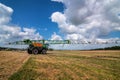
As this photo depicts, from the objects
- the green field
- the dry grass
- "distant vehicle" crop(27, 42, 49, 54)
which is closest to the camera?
the green field

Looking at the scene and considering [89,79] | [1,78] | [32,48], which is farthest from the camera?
[32,48]

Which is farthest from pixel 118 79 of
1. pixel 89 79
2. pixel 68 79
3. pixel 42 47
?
pixel 42 47

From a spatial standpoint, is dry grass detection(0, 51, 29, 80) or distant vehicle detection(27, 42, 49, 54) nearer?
dry grass detection(0, 51, 29, 80)

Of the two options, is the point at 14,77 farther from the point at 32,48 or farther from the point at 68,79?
the point at 32,48

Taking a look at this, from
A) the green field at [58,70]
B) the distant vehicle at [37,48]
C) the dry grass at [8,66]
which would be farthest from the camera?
the distant vehicle at [37,48]

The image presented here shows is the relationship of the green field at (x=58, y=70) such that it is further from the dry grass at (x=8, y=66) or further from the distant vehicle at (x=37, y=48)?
the distant vehicle at (x=37, y=48)

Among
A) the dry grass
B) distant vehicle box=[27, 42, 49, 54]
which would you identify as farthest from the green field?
distant vehicle box=[27, 42, 49, 54]

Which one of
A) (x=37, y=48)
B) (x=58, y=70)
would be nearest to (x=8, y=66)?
(x=58, y=70)

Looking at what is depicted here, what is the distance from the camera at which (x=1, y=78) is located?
42.8ft

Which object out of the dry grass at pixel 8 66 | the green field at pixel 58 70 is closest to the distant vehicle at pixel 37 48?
the dry grass at pixel 8 66

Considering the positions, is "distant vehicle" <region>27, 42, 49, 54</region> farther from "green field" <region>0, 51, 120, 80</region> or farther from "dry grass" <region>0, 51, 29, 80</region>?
"green field" <region>0, 51, 120, 80</region>

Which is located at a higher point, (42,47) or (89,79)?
(42,47)

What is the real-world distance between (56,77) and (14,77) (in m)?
2.78

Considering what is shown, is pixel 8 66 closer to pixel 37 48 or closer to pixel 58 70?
pixel 58 70
